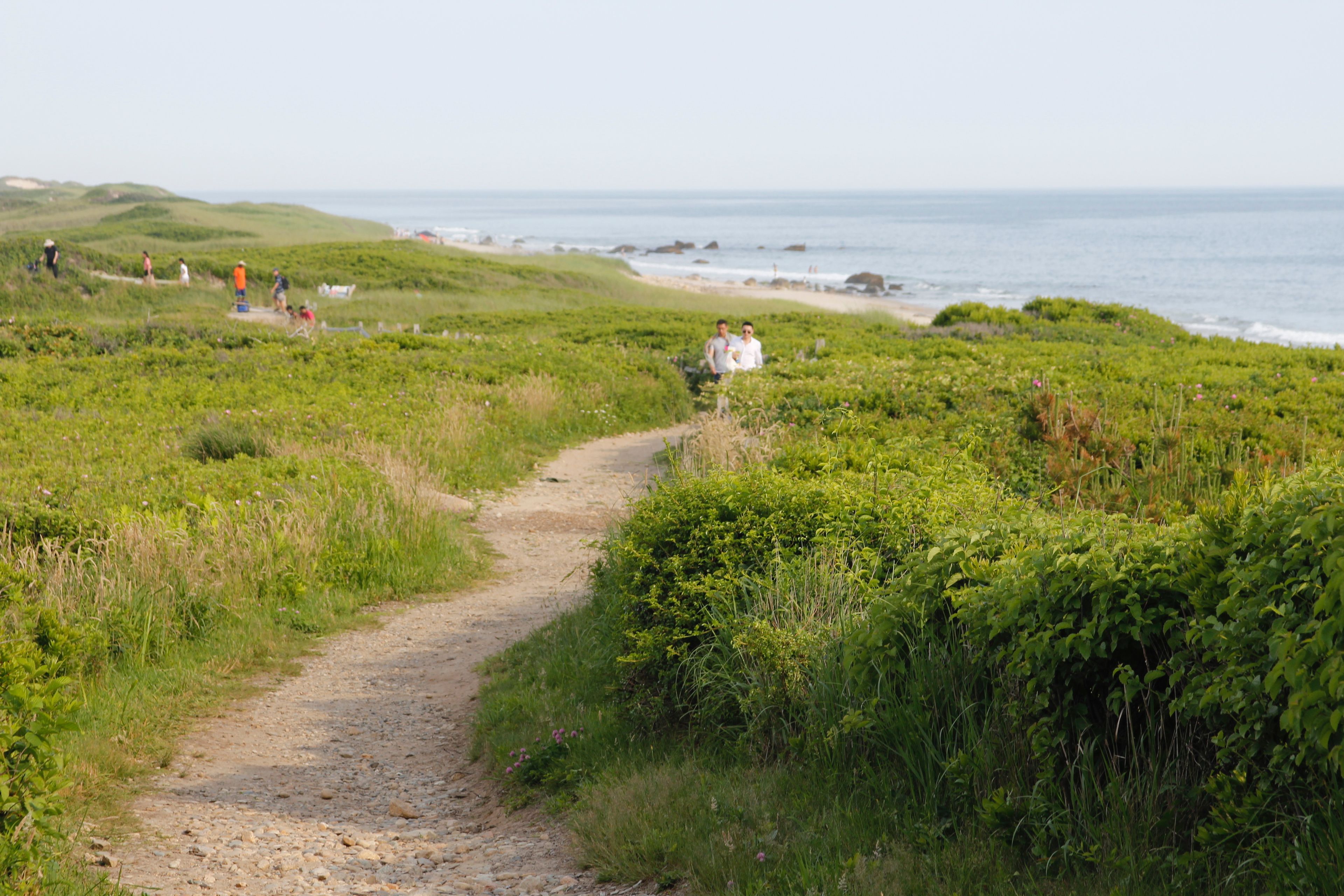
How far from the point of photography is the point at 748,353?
53.6 feet

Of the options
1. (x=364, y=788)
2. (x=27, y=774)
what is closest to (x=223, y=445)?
(x=364, y=788)

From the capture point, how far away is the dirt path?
439 centimetres

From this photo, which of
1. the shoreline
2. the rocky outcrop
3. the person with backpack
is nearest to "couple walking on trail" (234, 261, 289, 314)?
the person with backpack

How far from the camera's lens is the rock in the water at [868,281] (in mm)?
69250

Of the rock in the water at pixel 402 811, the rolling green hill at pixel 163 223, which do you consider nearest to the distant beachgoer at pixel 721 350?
the rock in the water at pixel 402 811

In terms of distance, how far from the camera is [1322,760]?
273 cm

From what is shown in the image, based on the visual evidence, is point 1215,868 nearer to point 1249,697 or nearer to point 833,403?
point 1249,697

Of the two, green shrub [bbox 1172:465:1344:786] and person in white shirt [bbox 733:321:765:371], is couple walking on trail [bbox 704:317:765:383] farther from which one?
green shrub [bbox 1172:465:1344:786]

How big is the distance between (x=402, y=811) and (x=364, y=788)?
1.47 feet

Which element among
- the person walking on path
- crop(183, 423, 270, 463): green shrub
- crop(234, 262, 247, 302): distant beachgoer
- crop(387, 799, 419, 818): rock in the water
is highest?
the person walking on path

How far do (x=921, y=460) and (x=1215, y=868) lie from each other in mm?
4212

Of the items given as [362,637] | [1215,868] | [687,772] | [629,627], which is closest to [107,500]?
[362,637]

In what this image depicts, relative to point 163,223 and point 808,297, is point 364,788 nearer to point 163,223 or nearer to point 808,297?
point 808,297

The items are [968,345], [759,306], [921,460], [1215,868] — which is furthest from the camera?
[759,306]
